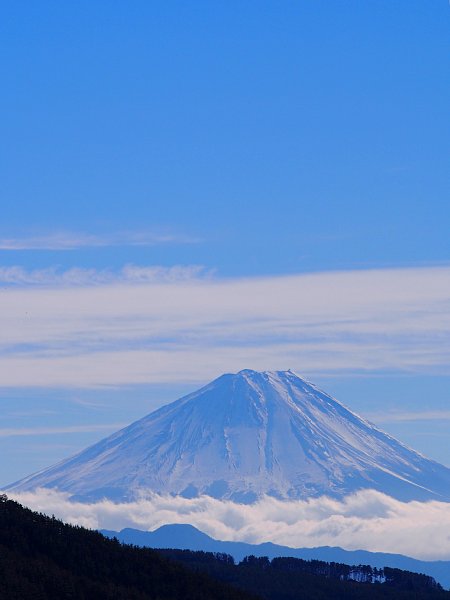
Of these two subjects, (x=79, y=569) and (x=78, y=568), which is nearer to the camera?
(x=79, y=569)

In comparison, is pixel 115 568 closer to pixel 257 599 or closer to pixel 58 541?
pixel 58 541

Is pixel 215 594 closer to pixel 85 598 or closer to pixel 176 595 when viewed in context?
pixel 176 595

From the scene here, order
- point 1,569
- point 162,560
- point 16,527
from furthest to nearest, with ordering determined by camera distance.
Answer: point 162,560 < point 16,527 < point 1,569

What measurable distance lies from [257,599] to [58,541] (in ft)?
93.0

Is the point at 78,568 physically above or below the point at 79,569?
above

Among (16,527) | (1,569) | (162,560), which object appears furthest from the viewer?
(162,560)

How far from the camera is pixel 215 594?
558ft

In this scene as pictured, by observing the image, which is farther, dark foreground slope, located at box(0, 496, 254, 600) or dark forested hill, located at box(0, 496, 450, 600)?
dark forested hill, located at box(0, 496, 450, 600)

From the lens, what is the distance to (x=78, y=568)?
6314 inches

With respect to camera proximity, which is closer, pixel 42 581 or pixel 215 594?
pixel 42 581

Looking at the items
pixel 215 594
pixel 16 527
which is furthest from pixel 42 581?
pixel 215 594

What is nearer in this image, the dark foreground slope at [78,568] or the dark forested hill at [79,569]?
the dark foreground slope at [78,568]

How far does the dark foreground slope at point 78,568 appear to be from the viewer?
146875mm

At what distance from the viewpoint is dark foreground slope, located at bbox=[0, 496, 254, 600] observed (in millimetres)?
146875
